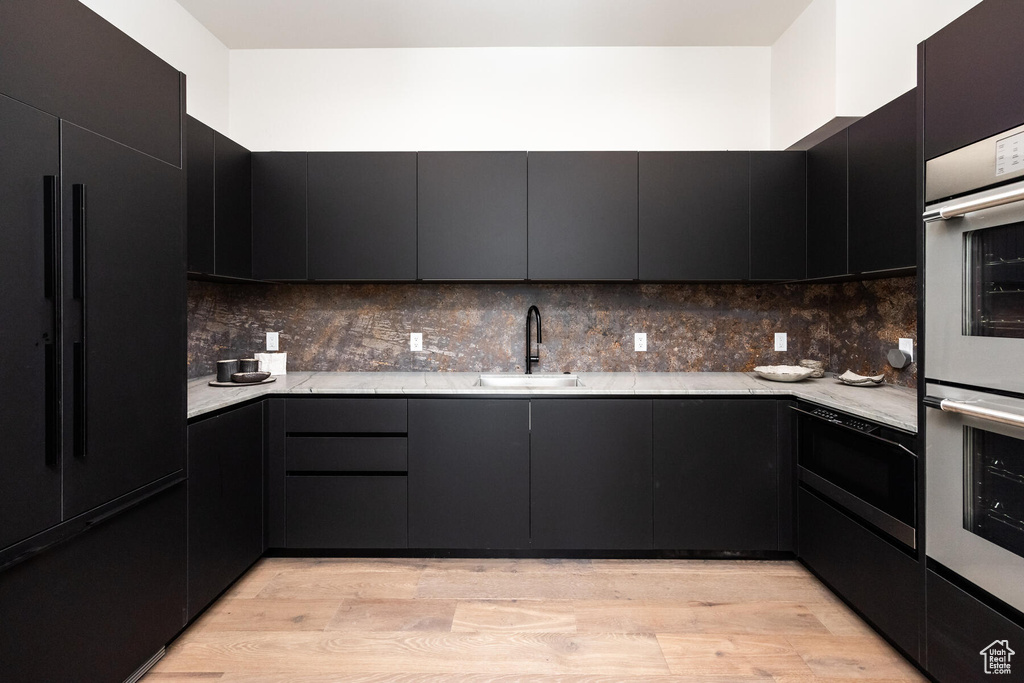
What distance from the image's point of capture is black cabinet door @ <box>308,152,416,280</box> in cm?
283

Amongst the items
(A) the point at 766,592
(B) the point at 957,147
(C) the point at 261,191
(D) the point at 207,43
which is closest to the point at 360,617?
(A) the point at 766,592

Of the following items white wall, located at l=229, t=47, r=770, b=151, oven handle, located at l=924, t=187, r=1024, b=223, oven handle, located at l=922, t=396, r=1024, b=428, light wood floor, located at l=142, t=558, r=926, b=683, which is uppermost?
white wall, located at l=229, t=47, r=770, b=151

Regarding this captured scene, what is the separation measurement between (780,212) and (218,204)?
2.85 metres

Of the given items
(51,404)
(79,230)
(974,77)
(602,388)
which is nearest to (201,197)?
(79,230)

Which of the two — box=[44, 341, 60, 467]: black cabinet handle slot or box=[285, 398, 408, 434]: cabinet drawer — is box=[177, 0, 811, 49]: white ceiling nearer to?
box=[285, 398, 408, 434]: cabinet drawer

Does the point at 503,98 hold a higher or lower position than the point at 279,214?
higher

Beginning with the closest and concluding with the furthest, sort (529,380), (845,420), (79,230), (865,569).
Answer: (79,230) < (865,569) < (845,420) < (529,380)

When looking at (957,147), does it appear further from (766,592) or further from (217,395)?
(217,395)

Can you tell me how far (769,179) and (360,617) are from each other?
2885 millimetres

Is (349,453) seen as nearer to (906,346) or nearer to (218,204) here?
(218,204)

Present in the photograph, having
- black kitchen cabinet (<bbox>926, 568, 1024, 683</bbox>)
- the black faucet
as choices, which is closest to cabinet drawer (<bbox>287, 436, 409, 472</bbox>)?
the black faucet

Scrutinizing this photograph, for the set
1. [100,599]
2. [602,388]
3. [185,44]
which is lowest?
[100,599]

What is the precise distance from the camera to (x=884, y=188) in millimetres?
2141

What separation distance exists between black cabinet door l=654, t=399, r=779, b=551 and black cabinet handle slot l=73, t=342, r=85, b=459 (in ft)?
7.17
